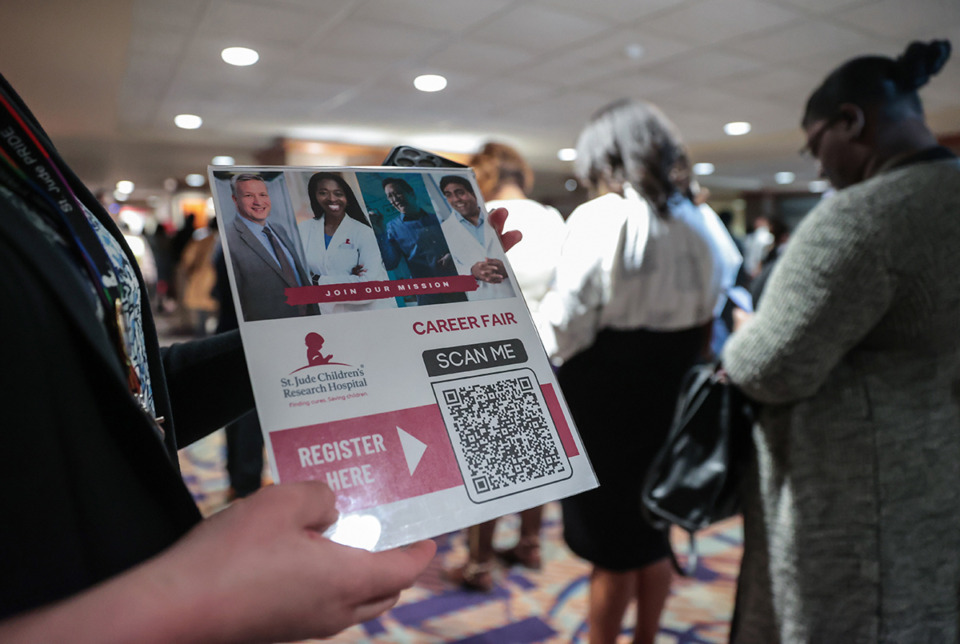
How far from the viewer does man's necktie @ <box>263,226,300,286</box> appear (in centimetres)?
42

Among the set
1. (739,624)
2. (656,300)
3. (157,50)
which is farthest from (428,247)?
(157,50)

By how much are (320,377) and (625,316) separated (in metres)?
1.09

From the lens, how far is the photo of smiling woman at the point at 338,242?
440 mm

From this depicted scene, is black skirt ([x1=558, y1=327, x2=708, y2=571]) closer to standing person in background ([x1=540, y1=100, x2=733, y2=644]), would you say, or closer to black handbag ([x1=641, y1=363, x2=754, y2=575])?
standing person in background ([x1=540, y1=100, x2=733, y2=644])

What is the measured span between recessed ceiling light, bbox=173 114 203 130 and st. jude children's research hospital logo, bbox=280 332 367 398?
5676 millimetres

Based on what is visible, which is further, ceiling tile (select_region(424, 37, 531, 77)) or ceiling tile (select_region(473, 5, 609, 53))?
ceiling tile (select_region(424, 37, 531, 77))

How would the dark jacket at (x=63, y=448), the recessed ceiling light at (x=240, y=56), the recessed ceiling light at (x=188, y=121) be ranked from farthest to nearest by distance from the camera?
the recessed ceiling light at (x=188, y=121) → the recessed ceiling light at (x=240, y=56) → the dark jacket at (x=63, y=448)

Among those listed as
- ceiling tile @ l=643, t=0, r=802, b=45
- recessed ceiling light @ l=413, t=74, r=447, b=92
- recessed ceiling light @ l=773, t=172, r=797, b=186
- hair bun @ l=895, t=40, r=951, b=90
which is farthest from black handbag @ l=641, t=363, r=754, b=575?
recessed ceiling light @ l=773, t=172, r=797, b=186

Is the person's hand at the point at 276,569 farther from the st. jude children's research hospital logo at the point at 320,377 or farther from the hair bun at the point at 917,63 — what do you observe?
the hair bun at the point at 917,63

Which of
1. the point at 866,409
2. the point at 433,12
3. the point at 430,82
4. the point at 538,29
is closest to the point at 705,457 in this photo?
the point at 866,409

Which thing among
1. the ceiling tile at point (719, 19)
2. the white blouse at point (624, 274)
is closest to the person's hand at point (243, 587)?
the white blouse at point (624, 274)

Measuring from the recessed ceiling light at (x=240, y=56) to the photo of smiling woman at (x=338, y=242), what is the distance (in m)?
3.57

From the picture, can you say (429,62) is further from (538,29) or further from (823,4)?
(823,4)

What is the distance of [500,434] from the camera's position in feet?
1.41
